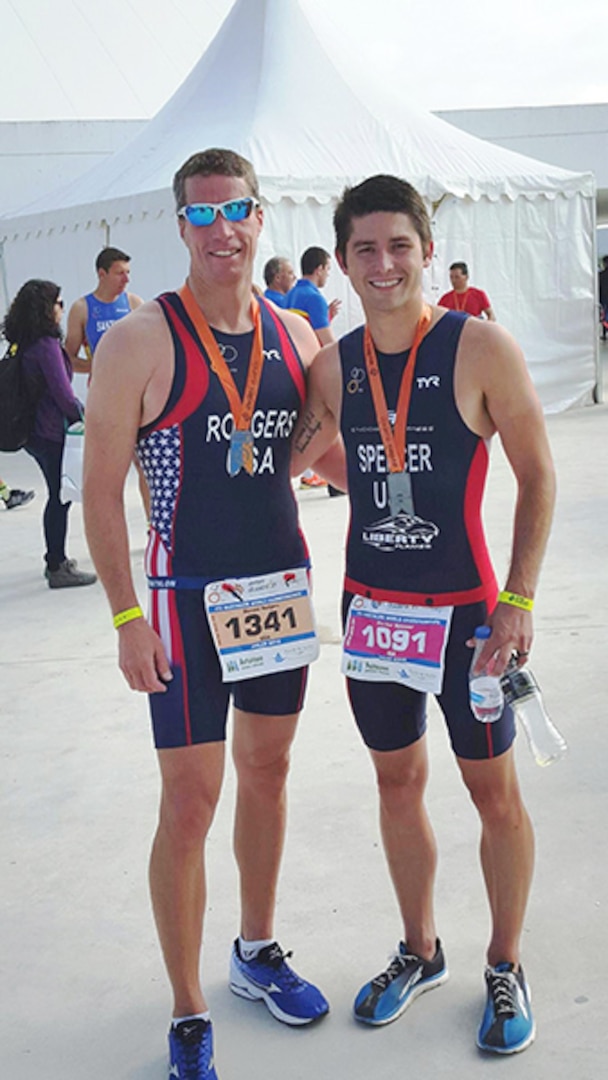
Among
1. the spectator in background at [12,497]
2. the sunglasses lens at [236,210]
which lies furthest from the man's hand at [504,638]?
the spectator in background at [12,497]

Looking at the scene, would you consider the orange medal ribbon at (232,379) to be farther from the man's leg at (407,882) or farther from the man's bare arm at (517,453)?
→ the man's leg at (407,882)

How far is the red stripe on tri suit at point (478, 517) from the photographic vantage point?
7.86 ft

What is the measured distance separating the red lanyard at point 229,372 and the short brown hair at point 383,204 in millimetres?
307

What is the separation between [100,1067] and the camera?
2.43m

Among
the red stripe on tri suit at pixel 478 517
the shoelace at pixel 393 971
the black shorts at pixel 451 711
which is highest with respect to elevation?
the red stripe on tri suit at pixel 478 517

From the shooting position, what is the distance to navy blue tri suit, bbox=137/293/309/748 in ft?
7.76

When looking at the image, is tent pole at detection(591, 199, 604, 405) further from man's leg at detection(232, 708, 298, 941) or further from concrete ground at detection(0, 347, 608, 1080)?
man's leg at detection(232, 708, 298, 941)

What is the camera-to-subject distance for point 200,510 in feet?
7.89

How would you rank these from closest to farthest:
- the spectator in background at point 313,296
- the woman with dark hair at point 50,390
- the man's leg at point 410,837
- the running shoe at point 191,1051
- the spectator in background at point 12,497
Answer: the running shoe at point 191,1051 → the man's leg at point 410,837 → the woman with dark hair at point 50,390 → the spectator in background at point 313,296 → the spectator in background at point 12,497

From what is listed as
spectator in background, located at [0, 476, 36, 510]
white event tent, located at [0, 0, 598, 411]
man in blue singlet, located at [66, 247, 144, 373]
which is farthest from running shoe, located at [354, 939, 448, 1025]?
white event tent, located at [0, 0, 598, 411]

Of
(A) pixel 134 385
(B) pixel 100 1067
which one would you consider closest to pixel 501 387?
(A) pixel 134 385

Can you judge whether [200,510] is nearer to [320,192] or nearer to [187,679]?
[187,679]

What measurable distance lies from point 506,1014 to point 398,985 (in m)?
0.25

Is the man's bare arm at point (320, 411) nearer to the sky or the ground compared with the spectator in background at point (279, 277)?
nearer to the ground
